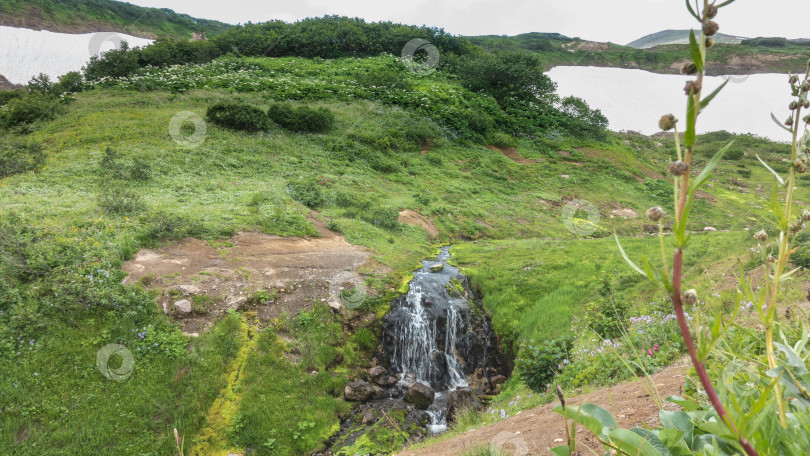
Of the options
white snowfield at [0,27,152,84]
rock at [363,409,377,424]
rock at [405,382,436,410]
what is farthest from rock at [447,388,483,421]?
white snowfield at [0,27,152,84]

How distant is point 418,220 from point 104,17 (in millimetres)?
59221

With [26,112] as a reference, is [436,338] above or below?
below

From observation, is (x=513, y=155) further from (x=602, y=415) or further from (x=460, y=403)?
(x=602, y=415)

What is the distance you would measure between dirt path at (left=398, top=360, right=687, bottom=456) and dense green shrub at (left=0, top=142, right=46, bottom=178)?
64.0 ft

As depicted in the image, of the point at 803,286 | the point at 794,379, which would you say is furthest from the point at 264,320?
the point at 803,286

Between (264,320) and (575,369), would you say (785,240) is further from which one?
(264,320)

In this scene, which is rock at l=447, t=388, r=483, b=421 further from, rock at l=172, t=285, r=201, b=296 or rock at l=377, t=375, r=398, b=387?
rock at l=172, t=285, r=201, b=296

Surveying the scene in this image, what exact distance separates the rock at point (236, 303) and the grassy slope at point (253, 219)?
2.10ft

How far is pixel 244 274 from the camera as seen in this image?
1041 centimetres

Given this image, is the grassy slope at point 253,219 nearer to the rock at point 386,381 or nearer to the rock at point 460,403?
the rock at point 386,381

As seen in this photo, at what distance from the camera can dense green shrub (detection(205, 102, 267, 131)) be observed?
76.8 feet

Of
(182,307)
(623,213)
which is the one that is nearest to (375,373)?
(182,307)

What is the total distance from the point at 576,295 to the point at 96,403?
35.8 ft

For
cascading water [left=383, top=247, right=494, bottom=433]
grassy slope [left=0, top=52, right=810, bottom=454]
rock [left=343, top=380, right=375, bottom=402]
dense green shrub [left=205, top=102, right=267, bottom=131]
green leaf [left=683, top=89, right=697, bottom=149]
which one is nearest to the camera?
green leaf [left=683, top=89, right=697, bottom=149]
